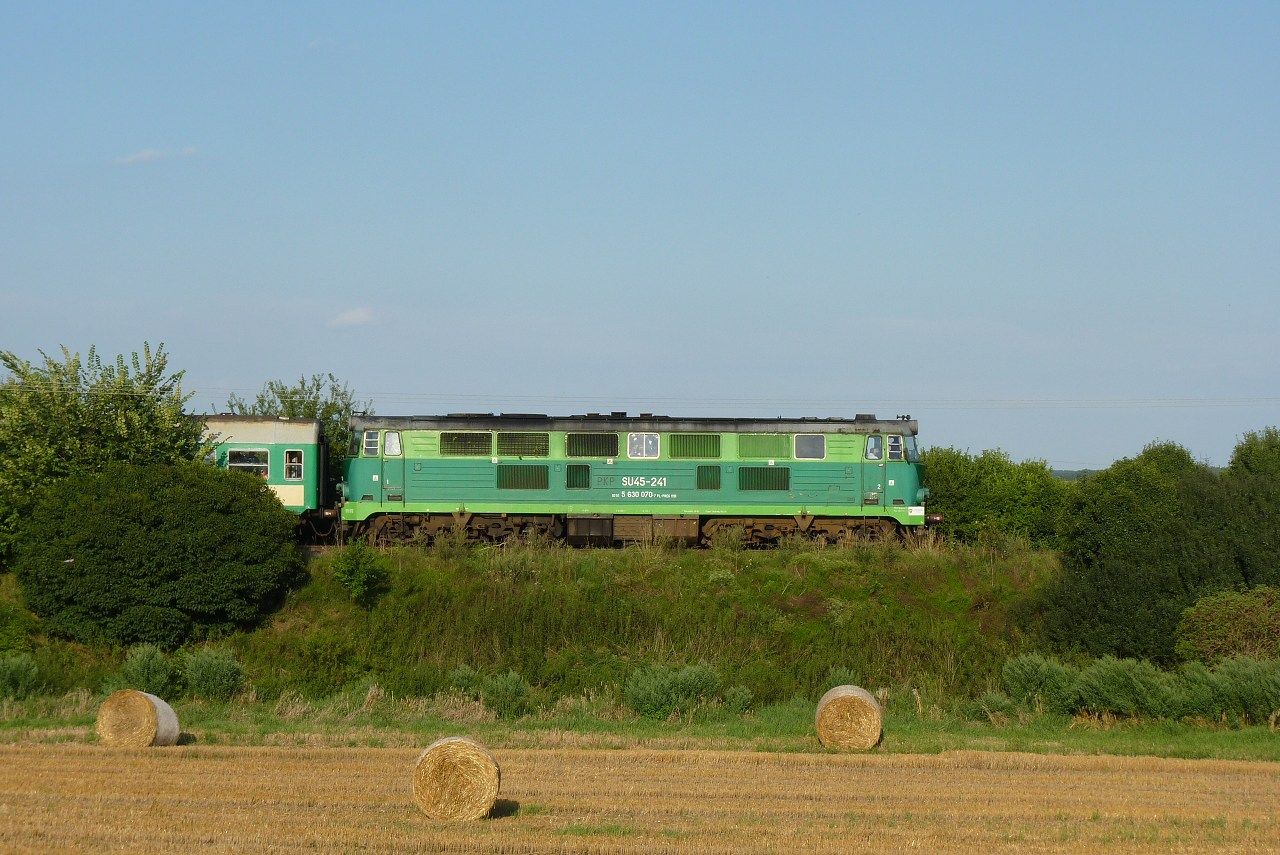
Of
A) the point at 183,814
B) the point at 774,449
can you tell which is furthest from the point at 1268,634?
the point at 183,814

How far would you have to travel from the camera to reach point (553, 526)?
123 ft

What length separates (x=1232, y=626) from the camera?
27438 millimetres

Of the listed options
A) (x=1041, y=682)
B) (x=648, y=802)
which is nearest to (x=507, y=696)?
(x=648, y=802)

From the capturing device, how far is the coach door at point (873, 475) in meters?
37.4

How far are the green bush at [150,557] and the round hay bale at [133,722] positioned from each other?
9.41 m

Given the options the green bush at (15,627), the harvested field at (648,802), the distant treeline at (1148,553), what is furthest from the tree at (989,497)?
the green bush at (15,627)

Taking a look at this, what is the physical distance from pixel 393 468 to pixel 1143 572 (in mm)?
19685

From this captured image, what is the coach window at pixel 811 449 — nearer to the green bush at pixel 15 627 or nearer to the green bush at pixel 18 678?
the green bush at pixel 15 627

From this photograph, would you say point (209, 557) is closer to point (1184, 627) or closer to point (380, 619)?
point (380, 619)

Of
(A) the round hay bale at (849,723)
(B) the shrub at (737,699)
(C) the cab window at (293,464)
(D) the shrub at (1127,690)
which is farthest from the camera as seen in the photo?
(C) the cab window at (293,464)

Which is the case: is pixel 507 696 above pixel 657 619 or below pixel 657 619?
below

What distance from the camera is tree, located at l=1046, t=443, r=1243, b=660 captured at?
28.9 m

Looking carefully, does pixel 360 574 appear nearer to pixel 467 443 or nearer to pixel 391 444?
pixel 391 444

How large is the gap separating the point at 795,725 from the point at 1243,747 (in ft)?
23.8
